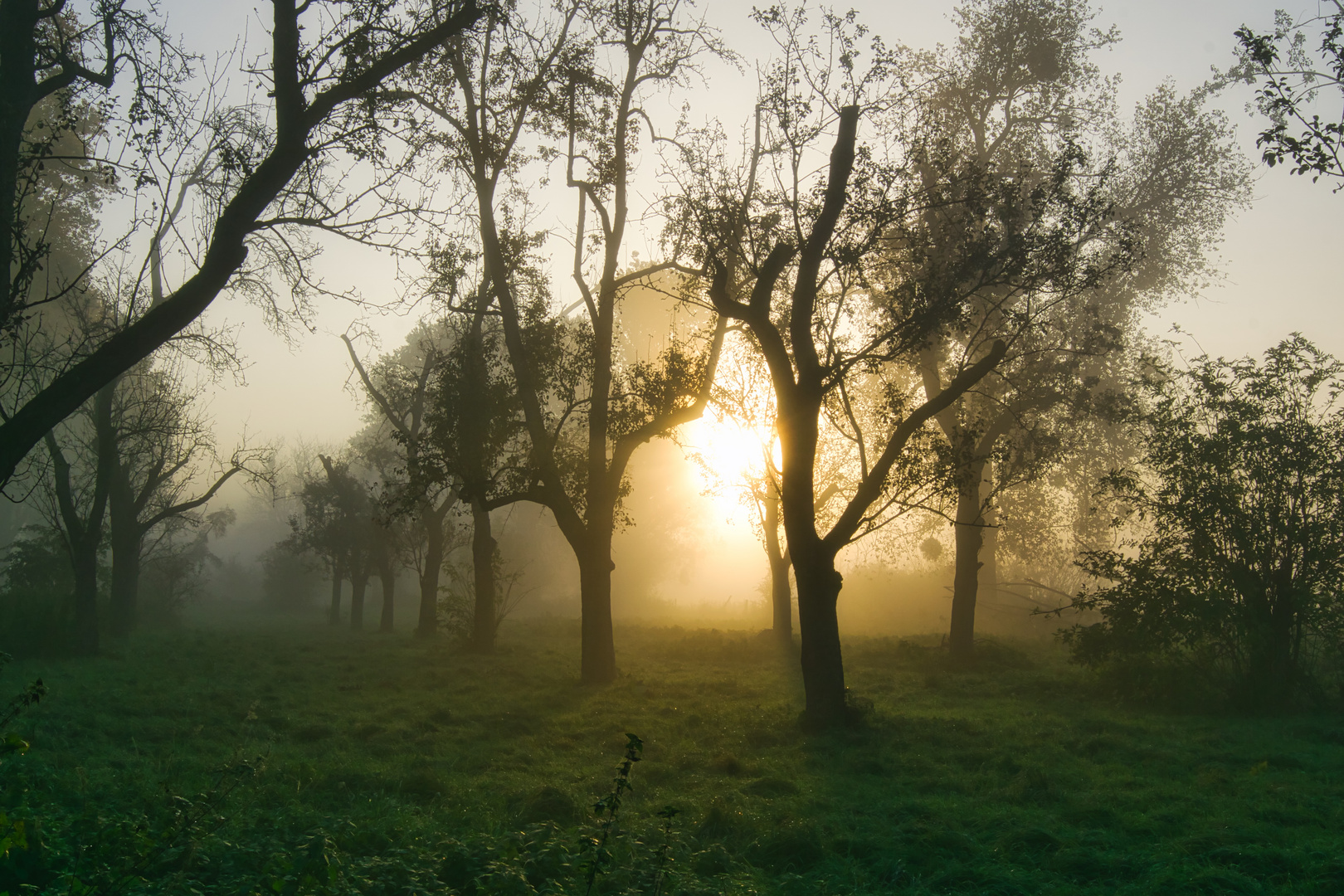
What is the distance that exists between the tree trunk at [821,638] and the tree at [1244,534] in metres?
6.63

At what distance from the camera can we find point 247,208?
734cm

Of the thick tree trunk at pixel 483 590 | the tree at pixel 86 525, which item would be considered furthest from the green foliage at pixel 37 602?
the thick tree trunk at pixel 483 590

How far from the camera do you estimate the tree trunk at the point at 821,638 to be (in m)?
12.9

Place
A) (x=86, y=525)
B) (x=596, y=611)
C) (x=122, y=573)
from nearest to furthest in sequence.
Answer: (x=596, y=611)
(x=86, y=525)
(x=122, y=573)

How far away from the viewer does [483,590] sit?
23750 millimetres

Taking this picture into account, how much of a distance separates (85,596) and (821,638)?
18648 millimetres

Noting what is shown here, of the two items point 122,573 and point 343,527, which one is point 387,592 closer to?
point 343,527

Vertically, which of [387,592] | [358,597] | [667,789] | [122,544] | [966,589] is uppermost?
[122,544]

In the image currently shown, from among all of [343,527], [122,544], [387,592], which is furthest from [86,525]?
[387,592]

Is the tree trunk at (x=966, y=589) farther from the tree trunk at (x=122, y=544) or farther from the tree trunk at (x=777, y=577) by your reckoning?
the tree trunk at (x=122, y=544)

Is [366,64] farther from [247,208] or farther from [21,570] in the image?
[21,570]

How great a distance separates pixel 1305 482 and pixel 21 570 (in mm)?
35947

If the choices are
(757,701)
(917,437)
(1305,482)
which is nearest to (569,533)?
(757,701)

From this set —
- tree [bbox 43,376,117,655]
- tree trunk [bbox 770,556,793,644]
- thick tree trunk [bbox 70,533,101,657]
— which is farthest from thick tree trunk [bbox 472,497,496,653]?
tree trunk [bbox 770,556,793,644]
